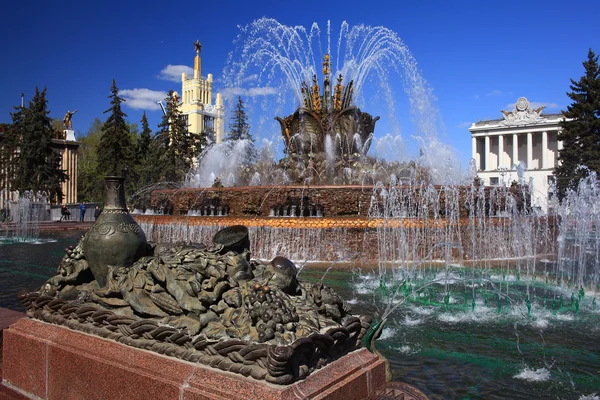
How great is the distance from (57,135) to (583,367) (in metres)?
48.9

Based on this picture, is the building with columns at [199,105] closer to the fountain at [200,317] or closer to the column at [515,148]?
the column at [515,148]

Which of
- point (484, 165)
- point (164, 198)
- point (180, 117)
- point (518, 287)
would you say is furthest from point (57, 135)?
point (484, 165)

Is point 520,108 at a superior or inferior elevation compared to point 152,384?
superior

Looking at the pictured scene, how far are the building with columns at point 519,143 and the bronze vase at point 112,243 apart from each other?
65811mm

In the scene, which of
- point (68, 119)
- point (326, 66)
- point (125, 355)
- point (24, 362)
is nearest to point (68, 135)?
point (68, 119)

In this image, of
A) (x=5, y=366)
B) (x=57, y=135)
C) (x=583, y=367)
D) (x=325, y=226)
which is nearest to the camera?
(x=5, y=366)

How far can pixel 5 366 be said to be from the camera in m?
3.91

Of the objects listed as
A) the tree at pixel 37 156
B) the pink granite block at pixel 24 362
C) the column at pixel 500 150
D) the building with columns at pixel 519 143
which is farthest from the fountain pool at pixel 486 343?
the column at pixel 500 150

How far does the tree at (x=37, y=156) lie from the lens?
3566 centimetres

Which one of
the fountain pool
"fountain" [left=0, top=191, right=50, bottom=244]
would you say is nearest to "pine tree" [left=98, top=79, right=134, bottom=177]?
"fountain" [left=0, top=191, right=50, bottom=244]

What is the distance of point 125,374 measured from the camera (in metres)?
3.04

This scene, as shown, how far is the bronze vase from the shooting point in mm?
3873

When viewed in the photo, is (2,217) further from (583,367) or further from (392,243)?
(583,367)

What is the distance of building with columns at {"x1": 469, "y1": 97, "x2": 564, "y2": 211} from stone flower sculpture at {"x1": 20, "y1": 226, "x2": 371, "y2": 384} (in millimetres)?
65935
